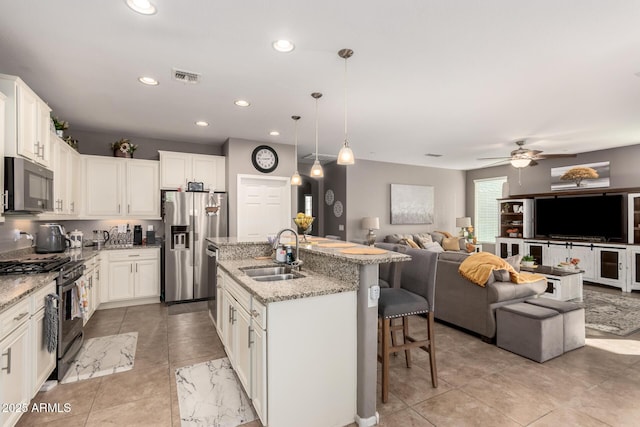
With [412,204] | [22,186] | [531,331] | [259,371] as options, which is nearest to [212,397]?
[259,371]

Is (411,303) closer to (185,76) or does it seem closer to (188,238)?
(185,76)

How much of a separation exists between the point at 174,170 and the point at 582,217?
788cm

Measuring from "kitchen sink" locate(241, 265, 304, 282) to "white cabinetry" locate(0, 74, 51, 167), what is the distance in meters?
2.10

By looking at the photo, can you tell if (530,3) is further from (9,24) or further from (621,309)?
(621,309)

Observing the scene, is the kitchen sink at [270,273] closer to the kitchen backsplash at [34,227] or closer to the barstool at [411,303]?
the barstool at [411,303]

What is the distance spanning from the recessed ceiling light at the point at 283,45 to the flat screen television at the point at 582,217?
22.7ft

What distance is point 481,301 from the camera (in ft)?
11.3

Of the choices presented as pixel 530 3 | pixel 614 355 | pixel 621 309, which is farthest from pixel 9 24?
pixel 621 309

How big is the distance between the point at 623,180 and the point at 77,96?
894 cm

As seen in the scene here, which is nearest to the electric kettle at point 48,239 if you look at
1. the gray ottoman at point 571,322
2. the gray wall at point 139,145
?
the gray wall at point 139,145

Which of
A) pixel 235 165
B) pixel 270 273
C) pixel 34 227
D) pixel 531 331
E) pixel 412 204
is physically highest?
pixel 235 165

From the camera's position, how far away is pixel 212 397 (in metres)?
2.46

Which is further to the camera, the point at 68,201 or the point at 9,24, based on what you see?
the point at 68,201

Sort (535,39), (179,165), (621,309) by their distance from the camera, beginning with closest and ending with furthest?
(535,39), (621,309), (179,165)
